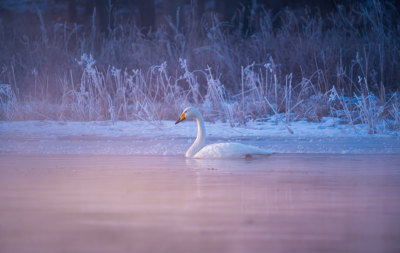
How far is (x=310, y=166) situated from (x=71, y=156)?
102 inches

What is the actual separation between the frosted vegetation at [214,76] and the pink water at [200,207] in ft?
13.3

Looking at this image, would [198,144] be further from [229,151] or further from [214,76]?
[214,76]

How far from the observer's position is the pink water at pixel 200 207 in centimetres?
289

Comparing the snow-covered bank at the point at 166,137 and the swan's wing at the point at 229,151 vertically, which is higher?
the swan's wing at the point at 229,151

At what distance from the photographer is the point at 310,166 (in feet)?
19.1

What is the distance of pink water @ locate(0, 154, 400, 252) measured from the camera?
289 cm

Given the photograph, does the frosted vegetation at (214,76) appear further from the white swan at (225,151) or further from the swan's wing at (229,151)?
the swan's wing at (229,151)

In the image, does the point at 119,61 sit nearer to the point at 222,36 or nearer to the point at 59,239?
the point at 222,36

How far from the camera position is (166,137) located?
8664mm

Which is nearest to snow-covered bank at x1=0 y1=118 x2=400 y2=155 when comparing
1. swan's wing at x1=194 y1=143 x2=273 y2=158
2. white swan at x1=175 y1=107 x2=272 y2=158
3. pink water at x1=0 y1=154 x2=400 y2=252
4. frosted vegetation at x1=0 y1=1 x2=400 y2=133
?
frosted vegetation at x1=0 y1=1 x2=400 y2=133

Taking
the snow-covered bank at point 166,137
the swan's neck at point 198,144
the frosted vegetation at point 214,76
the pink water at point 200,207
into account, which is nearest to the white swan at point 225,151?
the swan's neck at point 198,144

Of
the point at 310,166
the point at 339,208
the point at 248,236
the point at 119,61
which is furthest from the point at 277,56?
the point at 248,236

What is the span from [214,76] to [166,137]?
3.92 m

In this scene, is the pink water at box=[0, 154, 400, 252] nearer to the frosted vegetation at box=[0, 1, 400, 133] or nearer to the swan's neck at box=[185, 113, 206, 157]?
the swan's neck at box=[185, 113, 206, 157]
